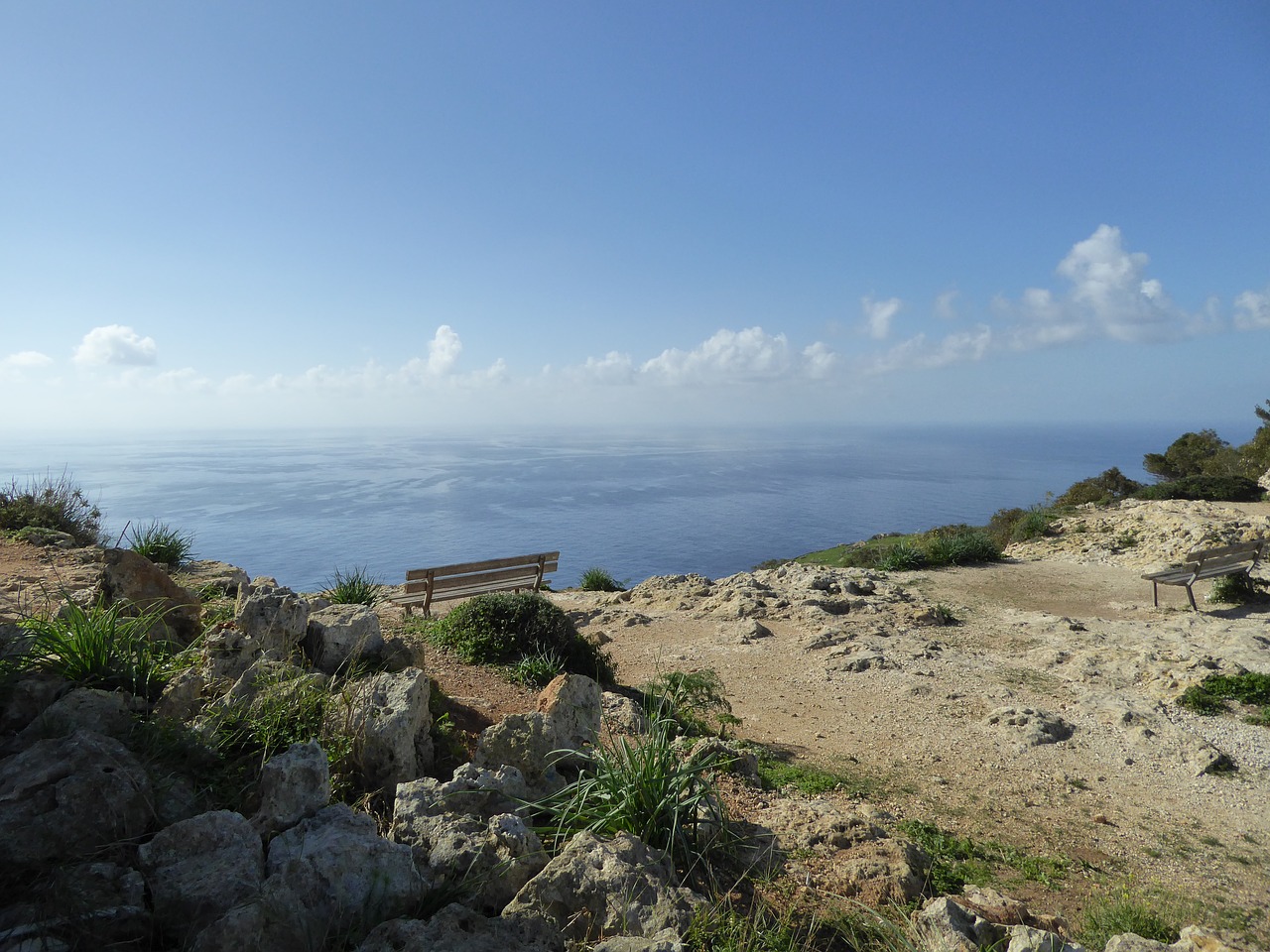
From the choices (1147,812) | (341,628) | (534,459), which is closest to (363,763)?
(341,628)

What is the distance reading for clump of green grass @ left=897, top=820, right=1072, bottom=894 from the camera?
443cm

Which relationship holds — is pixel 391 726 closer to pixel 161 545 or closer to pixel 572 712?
pixel 572 712

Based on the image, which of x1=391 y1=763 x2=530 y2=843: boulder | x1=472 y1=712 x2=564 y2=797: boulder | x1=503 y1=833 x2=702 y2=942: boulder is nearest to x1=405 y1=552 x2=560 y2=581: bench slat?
x1=472 y1=712 x2=564 y2=797: boulder

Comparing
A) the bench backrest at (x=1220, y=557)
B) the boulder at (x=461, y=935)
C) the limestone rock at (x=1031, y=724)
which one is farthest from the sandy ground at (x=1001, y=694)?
the boulder at (x=461, y=935)

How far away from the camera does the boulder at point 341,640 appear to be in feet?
18.9

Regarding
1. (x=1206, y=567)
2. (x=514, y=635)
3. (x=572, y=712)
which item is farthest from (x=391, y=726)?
(x=1206, y=567)

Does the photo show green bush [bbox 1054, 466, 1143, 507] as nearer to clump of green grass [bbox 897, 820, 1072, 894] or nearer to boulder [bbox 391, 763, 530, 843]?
clump of green grass [bbox 897, 820, 1072, 894]

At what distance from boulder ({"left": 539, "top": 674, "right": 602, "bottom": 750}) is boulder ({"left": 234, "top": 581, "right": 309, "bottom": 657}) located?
214cm

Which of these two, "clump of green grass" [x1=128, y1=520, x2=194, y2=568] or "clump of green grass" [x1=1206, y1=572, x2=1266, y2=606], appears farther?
"clump of green grass" [x1=1206, y1=572, x2=1266, y2=606]

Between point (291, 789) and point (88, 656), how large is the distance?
1976 millimetres

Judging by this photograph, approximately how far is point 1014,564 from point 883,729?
42.1 feet

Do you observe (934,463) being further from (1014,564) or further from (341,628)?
(341,628)

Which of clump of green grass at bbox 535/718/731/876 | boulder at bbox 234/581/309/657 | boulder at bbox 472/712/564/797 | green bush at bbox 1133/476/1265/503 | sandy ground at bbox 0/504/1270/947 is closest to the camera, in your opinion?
clump of green grass at bbox 535/718/731/876

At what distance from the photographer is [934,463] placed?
159875 mm
